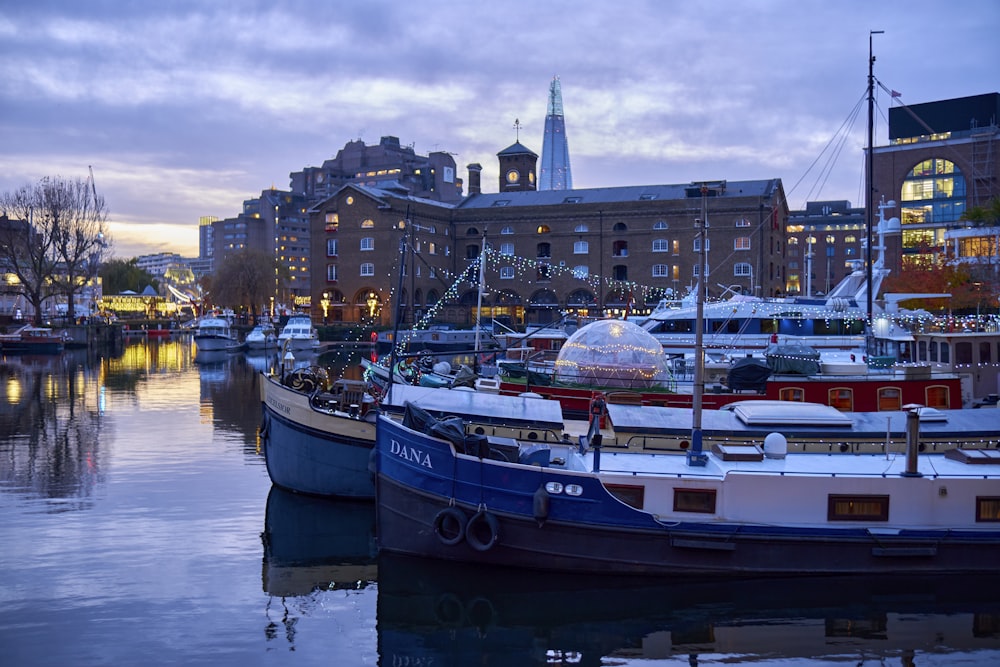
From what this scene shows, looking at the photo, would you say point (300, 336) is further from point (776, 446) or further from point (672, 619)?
point (672, 619)

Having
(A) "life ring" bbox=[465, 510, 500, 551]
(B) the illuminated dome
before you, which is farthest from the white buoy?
(B) the illuminated dome

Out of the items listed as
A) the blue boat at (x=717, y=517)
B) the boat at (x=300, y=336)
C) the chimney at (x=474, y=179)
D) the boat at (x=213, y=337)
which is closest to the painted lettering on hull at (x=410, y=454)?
the blue boat at (x=717, y=517)

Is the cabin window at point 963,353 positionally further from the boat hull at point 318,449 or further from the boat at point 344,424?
the boat hull at point 318,449

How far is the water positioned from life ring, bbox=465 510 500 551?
813mm

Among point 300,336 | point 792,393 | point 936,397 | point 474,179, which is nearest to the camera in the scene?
point 936,397

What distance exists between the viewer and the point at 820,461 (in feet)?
51.8

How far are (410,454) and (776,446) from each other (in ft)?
22.7

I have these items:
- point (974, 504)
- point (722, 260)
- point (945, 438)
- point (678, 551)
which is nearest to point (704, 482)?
point (678, 551)

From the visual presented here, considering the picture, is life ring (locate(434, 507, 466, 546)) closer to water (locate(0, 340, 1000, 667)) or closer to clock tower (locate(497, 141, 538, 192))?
water (locate(0, 340, 1000, 667))

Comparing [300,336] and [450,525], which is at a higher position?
[300,336]

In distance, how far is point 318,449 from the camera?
811 inches

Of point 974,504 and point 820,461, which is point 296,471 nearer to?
point 820,461

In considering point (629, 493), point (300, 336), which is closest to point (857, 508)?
point (629, 493)

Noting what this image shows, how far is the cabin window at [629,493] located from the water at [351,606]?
59.5 inches
